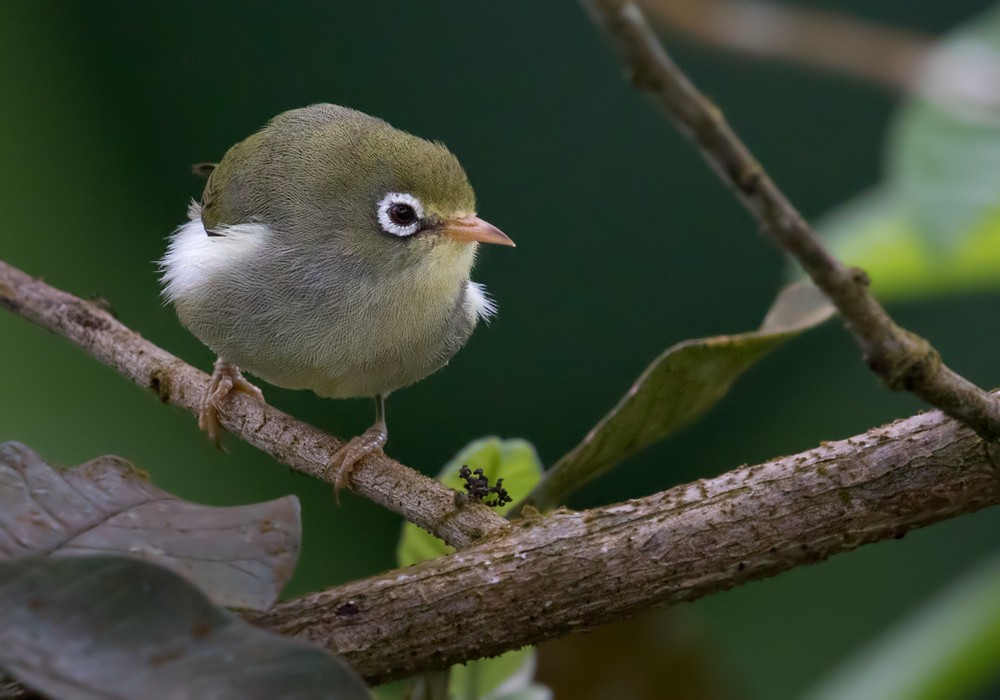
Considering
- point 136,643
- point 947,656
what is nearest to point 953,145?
point 947,656

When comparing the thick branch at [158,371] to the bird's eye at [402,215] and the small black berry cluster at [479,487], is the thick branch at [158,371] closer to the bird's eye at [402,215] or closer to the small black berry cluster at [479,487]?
the small black berry cluster at [479,487]

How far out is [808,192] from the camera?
499cm

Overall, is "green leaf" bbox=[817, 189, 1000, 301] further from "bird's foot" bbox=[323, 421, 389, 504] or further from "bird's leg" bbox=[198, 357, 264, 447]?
"bird's leg" bbox=[198, 357, 264, 447]

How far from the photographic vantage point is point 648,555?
1.75 meters

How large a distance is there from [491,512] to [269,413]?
91 cm

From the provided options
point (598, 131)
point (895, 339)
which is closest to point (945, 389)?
point (895, 339)

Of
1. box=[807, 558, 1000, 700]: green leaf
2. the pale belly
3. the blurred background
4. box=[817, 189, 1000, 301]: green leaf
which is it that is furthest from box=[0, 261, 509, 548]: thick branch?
the blurred background

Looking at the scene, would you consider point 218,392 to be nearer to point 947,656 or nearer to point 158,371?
point 158,371

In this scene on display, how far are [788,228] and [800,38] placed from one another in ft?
5.28

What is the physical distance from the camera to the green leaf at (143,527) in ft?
4.88

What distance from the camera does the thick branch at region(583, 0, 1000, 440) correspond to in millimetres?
1061

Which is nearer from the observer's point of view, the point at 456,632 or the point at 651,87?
the point at 651,87

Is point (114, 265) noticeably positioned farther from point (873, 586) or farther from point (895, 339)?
point (895, 339)

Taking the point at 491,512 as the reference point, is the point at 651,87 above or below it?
below
